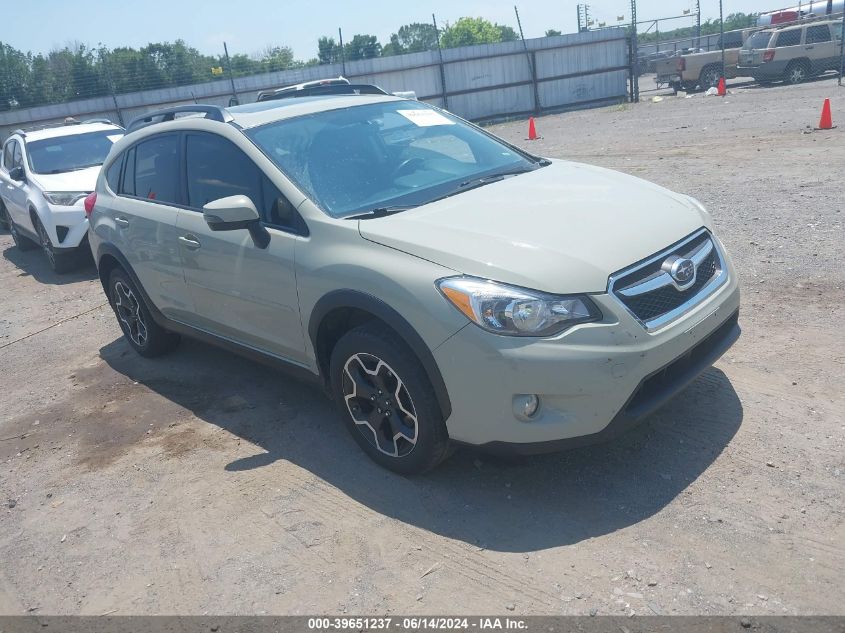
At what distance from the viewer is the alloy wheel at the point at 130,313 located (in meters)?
5.99

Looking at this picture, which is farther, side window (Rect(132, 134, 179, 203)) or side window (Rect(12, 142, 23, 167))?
side window (Rect(12, 142, 23, 167))

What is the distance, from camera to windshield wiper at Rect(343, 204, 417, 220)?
12.7 ft

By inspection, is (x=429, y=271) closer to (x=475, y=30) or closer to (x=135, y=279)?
(x=135, y=279)

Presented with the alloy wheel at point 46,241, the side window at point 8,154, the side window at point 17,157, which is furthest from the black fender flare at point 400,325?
the side window at point 8,154

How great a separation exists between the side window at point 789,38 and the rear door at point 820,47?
10.3 inches

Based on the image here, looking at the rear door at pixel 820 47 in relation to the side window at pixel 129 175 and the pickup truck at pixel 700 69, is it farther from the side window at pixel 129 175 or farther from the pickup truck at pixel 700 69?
the side window at pixel 129 175

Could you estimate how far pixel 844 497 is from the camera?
325 centimetres

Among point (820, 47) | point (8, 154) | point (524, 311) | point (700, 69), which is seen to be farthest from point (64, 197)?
point (820, 47)

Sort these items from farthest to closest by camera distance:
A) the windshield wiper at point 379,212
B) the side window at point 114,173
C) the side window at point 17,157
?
the side window at point 17,157, the side window at point 114,173, the windshield wiper at point 379,212

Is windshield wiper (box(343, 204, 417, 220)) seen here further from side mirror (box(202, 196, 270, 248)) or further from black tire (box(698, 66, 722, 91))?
black tire (box(698, 66, 722, 91))

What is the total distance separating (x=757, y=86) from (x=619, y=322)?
2429 centimetres

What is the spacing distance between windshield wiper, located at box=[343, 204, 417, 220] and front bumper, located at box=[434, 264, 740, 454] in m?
0.90

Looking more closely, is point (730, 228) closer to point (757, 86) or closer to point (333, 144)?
point (333, 144)

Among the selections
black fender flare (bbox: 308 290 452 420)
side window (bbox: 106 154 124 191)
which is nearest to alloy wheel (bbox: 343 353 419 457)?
black fender flare (bbox: 308 290 452 420)
